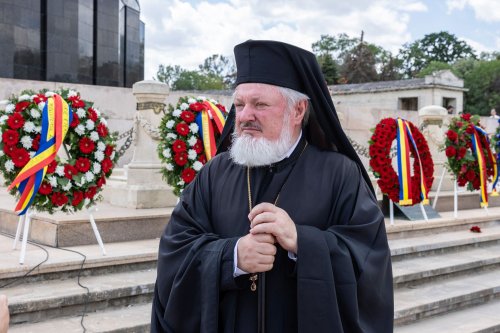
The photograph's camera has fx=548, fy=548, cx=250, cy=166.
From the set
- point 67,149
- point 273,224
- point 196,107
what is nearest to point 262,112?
point 273,224

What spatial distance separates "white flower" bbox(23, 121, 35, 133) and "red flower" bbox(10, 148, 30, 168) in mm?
192

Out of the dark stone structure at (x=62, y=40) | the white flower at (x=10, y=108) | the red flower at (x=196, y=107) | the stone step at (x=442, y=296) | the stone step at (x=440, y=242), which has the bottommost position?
the stone step at (x=442, y=296)

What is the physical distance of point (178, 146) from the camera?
21.8ft

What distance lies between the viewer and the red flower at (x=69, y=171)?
537 cm

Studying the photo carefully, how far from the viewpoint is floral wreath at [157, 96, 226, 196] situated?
665 centimetres

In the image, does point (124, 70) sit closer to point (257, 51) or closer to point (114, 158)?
point (114, 158)

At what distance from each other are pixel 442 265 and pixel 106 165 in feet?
14.8

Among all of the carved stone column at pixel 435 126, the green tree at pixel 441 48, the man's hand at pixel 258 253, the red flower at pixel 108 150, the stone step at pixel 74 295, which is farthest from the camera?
the green tree at pixel 441 48

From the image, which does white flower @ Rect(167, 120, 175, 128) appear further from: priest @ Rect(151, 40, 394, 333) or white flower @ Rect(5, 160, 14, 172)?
priest @ Rect(151, 40, 394, 333)

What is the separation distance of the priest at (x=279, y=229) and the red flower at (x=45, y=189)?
9.84 feet

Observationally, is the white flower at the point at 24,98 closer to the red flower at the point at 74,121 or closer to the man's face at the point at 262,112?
the red flower at the point at 74,121

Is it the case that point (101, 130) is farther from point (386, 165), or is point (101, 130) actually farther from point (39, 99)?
point (386, 165)

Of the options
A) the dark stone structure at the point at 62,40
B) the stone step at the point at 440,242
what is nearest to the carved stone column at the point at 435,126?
the stone step at the point at 440,242

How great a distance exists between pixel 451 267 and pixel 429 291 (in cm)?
80
